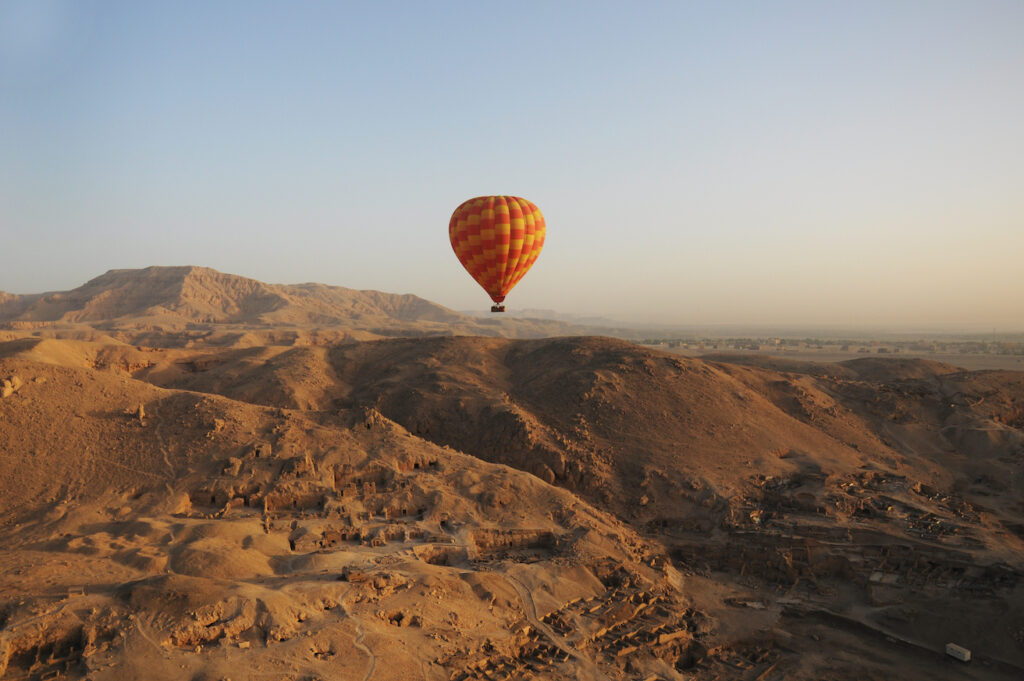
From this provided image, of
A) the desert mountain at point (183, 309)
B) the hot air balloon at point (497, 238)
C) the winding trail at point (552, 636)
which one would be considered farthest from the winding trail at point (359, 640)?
the desert mountain at point (183, 309)

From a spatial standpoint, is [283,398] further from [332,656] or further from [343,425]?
[332,656]

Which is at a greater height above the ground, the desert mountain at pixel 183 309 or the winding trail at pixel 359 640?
the desert mountain at pixel 183 309

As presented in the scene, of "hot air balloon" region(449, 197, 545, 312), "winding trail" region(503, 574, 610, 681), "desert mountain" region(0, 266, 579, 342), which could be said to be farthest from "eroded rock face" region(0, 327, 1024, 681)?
"desert mountain" region(0, 266, 579, 342)

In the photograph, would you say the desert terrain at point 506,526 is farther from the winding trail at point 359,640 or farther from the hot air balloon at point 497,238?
the hot air balloon at point 497,238

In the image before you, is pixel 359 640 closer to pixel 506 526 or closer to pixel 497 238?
pixel 506 526

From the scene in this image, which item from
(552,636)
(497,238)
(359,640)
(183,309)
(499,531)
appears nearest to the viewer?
(359,640)

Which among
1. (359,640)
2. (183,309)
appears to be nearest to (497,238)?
(359,640)
